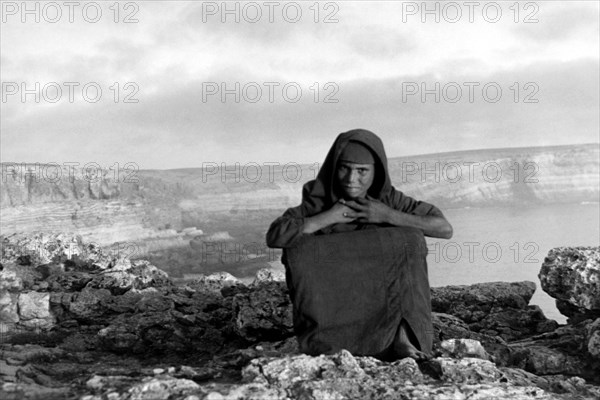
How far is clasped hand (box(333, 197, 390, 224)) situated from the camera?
4914 millimetres

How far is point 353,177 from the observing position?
487cm

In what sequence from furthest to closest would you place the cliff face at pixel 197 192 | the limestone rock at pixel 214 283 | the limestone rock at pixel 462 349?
the cliff face at pixel 197 192, the limestone rock at pixel 214 283, the limestone rock at pixel 462 349

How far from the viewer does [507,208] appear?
3875cm

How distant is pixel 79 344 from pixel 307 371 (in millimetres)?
3464

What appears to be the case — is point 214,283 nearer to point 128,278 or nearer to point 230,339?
point 128,278

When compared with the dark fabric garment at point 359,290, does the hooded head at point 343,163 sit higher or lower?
higher

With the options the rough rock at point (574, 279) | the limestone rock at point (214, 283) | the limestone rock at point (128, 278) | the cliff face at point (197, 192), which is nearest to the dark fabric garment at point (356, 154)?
the rough rock at point (574, 279)

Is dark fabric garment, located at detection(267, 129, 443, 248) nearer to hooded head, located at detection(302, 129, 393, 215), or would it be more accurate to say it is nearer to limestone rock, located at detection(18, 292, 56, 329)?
hooded head, located at detection(302, 129, 393, 215)

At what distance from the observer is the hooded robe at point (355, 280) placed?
4.85m

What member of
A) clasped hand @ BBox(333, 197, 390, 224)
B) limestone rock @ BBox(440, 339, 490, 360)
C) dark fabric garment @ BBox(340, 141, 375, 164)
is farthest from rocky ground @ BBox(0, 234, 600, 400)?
dark fabric garment @ BBox(340, 141, 375, 164)

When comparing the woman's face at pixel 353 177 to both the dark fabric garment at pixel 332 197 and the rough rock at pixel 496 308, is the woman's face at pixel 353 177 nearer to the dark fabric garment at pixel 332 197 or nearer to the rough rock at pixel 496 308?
the dark fabric garment at pixel 332 197

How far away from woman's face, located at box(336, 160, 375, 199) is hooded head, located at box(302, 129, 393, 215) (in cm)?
2

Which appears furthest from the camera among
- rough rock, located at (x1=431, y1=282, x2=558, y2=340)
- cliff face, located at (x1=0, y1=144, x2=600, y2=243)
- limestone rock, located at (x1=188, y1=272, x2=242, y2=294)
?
cliff face, located at (x1=0, y1=144, x2=600, y2=243)

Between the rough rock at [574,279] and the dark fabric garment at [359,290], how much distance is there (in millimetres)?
2833
